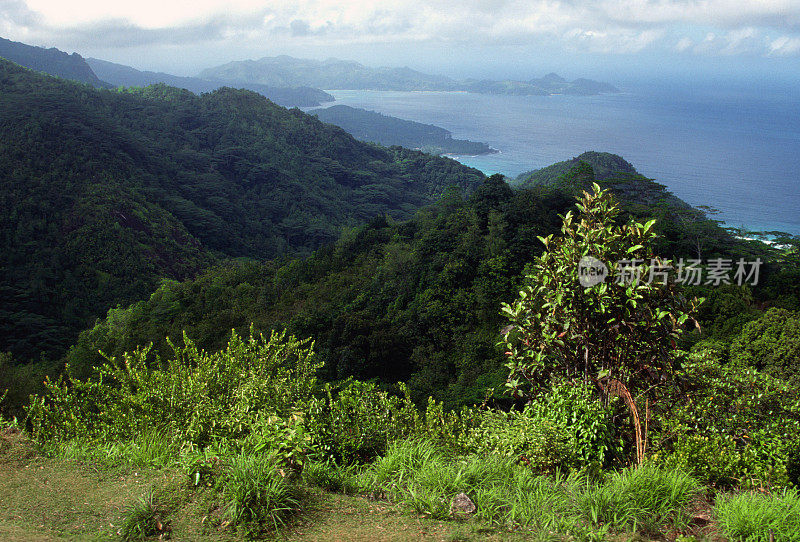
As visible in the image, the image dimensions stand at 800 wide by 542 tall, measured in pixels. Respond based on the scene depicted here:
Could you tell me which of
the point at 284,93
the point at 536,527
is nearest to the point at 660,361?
the point at 536,527

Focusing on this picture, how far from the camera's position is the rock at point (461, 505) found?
3038 millimetres

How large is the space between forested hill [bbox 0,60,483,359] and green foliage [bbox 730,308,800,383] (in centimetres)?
2965

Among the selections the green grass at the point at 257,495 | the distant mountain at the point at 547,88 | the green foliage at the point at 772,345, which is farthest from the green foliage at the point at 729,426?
the distant mountain at the point at 547,88

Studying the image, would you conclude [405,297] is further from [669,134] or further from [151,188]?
[669,134]

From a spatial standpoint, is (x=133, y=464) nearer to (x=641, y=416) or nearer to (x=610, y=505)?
(x=610, y=505)

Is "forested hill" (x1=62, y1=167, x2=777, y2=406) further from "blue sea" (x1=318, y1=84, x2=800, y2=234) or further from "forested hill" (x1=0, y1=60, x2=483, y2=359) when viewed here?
"blue sea" (x1=318, y1=84, x2=800, y2=234)

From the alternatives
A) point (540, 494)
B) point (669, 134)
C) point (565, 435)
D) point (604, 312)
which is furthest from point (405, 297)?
point (669, 134)

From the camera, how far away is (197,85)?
172375mm

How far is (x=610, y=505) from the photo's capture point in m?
3.00

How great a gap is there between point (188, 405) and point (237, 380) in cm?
44

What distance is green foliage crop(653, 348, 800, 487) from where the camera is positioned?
3904mm

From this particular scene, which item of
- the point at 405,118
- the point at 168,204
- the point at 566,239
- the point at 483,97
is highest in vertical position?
the point at 483,97

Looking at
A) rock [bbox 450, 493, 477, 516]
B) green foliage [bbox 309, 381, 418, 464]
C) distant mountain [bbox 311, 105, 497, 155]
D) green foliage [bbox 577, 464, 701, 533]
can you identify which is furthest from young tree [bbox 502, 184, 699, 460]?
distant mountain [bbox 311, 105, 497, 155]

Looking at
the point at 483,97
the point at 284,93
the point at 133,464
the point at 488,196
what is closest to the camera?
the point at 133,464
